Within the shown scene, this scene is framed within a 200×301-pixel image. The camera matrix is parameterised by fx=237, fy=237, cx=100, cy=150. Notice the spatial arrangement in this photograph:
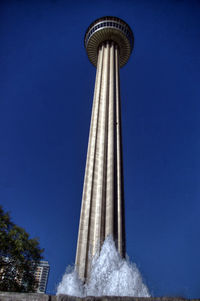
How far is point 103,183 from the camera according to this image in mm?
23500

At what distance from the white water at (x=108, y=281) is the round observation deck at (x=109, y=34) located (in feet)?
113

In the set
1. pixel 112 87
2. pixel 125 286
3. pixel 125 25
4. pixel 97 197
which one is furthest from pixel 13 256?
pixel 125 25

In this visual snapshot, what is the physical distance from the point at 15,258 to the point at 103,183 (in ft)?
33.6

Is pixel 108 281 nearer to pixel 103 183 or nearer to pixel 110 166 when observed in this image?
pixel 103 183

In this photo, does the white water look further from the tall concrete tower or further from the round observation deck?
the round observation deck

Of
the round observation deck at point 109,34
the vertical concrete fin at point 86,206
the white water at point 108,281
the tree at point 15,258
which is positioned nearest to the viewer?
the white water at point 108,281

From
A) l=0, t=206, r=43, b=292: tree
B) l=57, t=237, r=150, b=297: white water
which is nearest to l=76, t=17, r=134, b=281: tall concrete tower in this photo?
l=57, t=237, r=150, b=297: white water

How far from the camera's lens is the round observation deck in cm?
3952

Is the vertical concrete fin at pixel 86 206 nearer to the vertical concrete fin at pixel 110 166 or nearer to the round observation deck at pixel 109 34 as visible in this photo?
the vertical concrete fin at pixel 110 166

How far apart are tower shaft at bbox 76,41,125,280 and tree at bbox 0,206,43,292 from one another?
5.27 m

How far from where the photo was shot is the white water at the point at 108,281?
594 inches

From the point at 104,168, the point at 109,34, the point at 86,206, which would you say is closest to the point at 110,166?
the point at 104,168

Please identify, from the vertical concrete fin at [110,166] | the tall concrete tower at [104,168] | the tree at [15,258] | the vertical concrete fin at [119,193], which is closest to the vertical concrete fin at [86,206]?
the tall concrete tower at [104,168]

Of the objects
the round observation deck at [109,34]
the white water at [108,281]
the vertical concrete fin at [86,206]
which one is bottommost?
the white water at [108,281]
